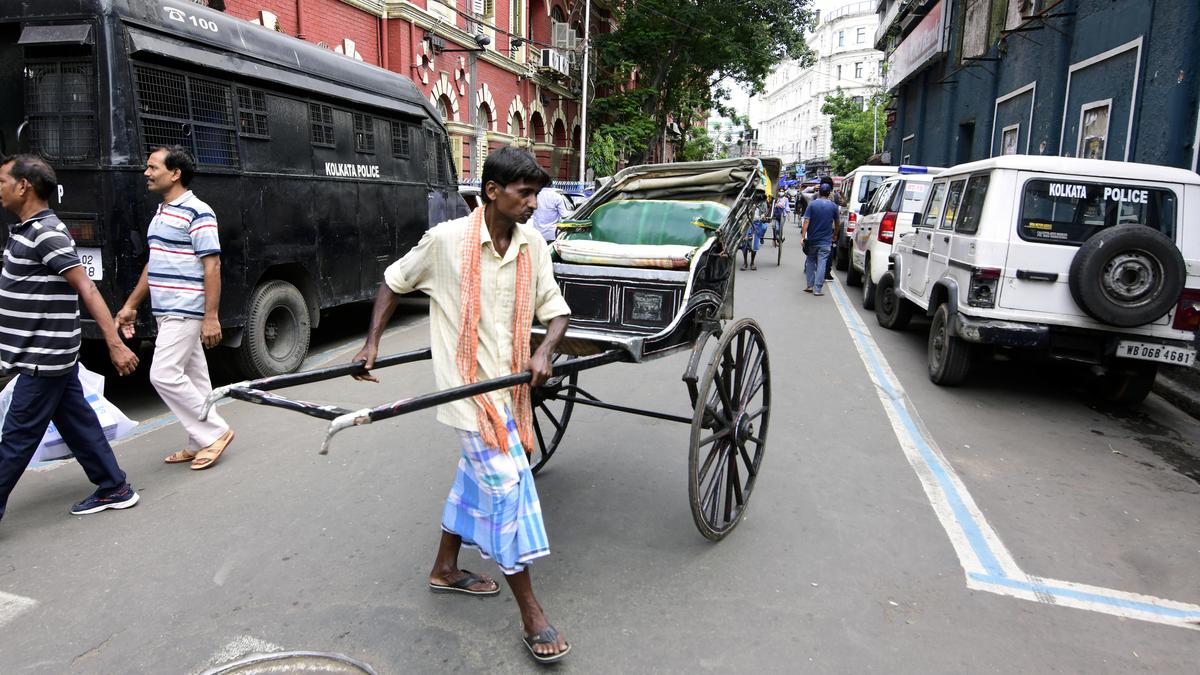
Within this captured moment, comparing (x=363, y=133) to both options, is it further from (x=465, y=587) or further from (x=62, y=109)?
(x=465, y=587)

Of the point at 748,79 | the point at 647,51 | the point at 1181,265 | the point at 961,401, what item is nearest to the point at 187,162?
the point at 961,401

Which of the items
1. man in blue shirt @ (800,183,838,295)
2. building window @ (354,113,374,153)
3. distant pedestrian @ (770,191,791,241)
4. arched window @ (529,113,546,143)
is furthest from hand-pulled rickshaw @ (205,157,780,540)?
arched window @ (529,113,546,143)

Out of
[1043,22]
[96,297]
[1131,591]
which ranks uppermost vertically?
[1043,22]

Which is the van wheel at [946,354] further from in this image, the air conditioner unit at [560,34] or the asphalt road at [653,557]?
the air conditioner unit at [560,34]

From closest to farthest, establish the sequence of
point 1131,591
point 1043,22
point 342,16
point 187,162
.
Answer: point 1131,591
point 187,162
point 1043,22
point 342,16

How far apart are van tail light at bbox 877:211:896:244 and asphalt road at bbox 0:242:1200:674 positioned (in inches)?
199

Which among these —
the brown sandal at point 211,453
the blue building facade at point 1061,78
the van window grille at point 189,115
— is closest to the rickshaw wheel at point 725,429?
the brown sandal at point 211,453

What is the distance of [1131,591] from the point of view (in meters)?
3.42

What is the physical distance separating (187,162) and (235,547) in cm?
215

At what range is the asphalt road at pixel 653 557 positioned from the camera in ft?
9.38

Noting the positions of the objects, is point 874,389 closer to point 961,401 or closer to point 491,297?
point 961,401

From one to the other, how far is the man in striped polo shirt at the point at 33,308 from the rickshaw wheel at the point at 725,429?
282 cm

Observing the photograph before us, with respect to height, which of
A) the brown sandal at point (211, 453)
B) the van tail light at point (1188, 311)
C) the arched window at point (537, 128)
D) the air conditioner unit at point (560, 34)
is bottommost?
the brown sandal at point (211, 453)

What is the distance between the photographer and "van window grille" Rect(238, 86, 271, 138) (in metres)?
A: 6.35
